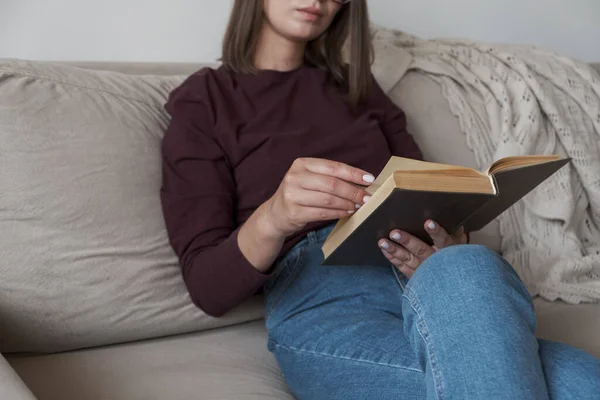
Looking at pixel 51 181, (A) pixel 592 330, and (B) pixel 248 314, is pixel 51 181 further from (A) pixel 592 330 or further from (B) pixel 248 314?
(A) pixel 592 330

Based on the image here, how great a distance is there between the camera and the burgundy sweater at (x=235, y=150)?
1.08 m

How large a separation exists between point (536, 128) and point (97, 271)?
3.23 feet

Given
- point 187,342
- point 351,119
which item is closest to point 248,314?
point 187,342

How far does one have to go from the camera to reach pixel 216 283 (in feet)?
3.45

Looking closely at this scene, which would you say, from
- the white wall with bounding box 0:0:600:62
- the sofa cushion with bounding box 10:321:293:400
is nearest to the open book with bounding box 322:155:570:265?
the sofa cushion with bounding box 10:321:293:400

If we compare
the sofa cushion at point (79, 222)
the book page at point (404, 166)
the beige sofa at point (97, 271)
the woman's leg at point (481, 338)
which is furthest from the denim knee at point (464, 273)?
the sofa cushion at point (79, 222)

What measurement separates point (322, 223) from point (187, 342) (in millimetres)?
312

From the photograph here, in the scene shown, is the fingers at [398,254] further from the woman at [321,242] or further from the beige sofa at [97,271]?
the beige sofa at [97,271]

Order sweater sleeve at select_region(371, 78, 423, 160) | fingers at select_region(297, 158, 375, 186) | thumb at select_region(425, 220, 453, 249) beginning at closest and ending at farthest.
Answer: fingers at select_region(297, 158, 375, 186) < thumb at select_region(425, 220, 453, 249) < sweater sleeve at select_region(371, 78, 423, 160)

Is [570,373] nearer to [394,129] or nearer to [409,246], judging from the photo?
[409,246]

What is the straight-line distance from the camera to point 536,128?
154 cm

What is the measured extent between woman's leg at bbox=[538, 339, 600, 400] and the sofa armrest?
21.7 inches

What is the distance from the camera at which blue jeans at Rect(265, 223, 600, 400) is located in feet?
2.34

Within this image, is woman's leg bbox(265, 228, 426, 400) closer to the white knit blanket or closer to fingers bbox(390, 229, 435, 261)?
fingers bbox(390, 229, 435, 261)
